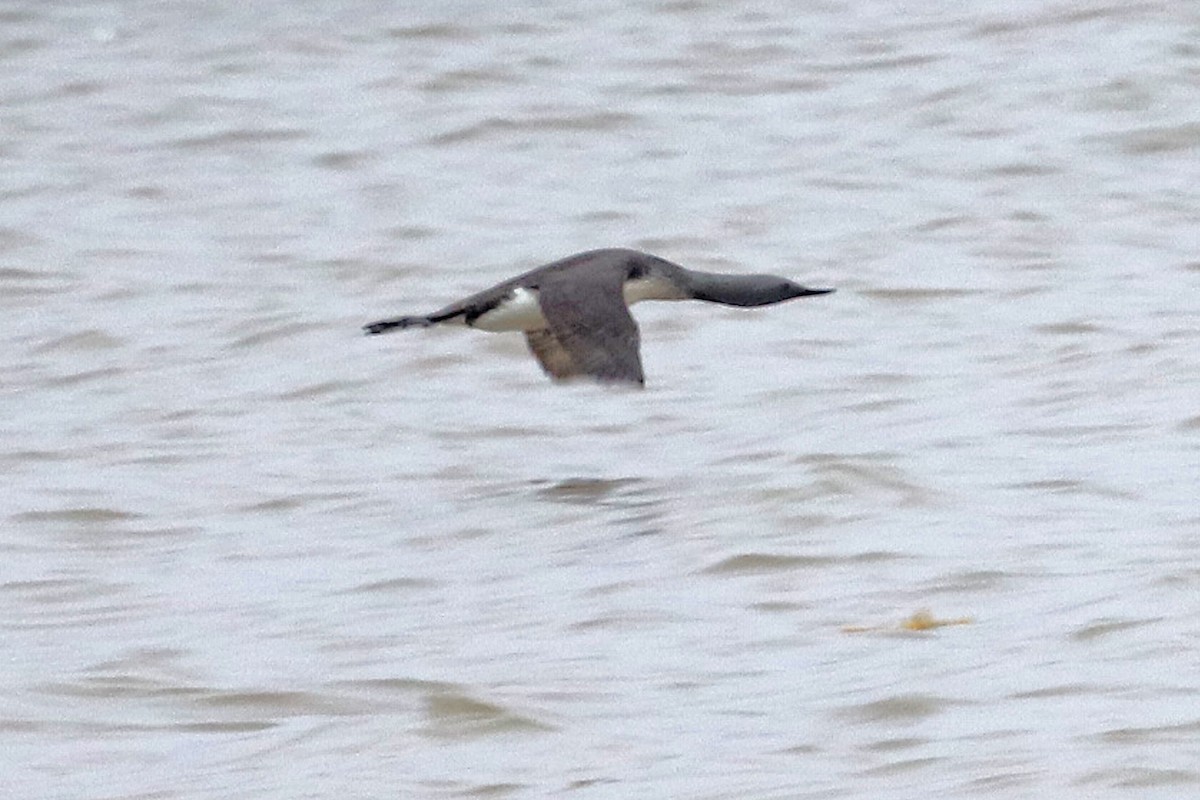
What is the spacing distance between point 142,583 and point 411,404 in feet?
8.07

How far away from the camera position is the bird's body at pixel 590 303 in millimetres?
8195

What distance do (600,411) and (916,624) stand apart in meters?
3.30

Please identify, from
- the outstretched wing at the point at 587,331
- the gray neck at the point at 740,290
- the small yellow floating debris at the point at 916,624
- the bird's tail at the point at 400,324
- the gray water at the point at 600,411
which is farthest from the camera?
the gray neck at the point at 740,290

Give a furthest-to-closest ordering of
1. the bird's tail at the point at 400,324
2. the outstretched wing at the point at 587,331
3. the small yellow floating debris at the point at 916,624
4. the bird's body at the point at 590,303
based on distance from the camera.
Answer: the bird's tail at the point at 400,324 < the bird's body at the point at 590,303 < the outstretched wing at the point at 587,331 < the small yellow floating debris at the point at 916,624

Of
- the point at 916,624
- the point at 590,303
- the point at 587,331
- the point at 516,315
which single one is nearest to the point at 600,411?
the point at 516,315

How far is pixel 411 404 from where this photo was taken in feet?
33.5

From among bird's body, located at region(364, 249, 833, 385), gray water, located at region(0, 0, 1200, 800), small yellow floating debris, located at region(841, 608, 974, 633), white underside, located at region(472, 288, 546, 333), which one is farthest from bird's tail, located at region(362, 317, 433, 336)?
small yellow floating debris, located at region(841, 608, 974, 633)

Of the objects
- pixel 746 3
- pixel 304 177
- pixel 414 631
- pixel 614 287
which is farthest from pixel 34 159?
pixel 414 631

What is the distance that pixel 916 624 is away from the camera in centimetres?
679

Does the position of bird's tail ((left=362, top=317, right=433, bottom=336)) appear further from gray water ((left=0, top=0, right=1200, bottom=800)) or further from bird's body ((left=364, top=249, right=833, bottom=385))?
gray water ((left=0, top=0, right=1200, bottom=800))

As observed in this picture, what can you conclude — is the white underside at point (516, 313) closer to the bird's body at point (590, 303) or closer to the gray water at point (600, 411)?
the bird's body at point (590, 303)

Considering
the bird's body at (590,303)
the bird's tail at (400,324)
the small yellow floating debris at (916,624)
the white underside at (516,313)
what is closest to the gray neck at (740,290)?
the bird's body at (590,303)

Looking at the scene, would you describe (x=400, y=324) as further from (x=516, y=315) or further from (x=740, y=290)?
(x=740, y=290)

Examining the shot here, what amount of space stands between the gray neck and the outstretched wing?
522 millimetres
